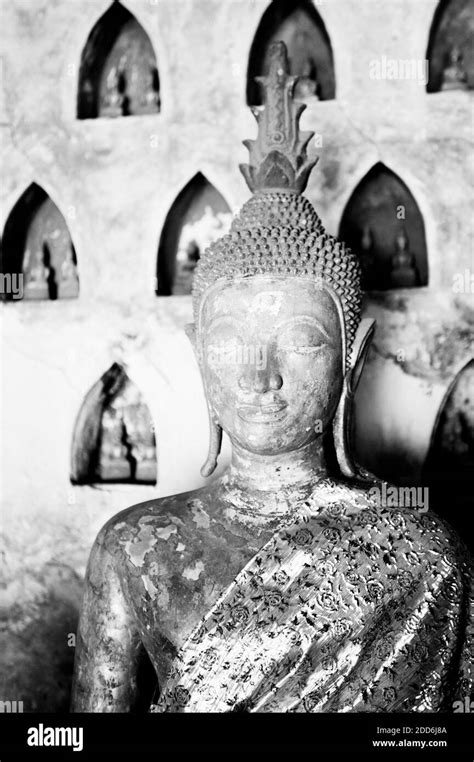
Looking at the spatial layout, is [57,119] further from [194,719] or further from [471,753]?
[471,753]

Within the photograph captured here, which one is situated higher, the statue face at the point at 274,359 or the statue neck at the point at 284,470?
the statue face at the point at 274,359

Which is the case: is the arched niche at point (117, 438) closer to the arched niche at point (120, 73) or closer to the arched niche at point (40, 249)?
the arched niche at point (40, 249)

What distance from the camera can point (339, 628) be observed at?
6.29ft

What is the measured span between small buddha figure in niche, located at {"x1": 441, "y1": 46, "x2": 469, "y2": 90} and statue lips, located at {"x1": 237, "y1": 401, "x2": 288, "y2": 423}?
4.20 feet

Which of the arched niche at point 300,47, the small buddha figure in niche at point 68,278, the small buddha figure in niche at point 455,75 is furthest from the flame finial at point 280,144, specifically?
the small buddha figure in niche at point 68,278

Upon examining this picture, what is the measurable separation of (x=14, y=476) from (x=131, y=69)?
1.34m

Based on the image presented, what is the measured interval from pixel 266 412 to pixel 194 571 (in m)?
0.39

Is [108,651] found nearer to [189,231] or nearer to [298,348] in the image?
[298,348]

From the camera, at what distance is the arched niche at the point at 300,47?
2.89 m

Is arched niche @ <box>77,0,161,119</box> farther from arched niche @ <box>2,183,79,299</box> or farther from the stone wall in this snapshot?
arched niche @ <box>2,183,79,299</box>

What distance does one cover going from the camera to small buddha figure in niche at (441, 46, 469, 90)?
9.23 ft

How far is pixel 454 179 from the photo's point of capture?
9.05ft

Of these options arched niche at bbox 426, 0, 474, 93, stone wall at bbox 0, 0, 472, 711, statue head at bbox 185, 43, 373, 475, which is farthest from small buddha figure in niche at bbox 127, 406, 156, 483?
arched niche at bbox 426, 0, 474, 93

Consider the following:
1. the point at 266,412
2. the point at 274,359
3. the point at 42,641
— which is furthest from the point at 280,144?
the point at 42,641
